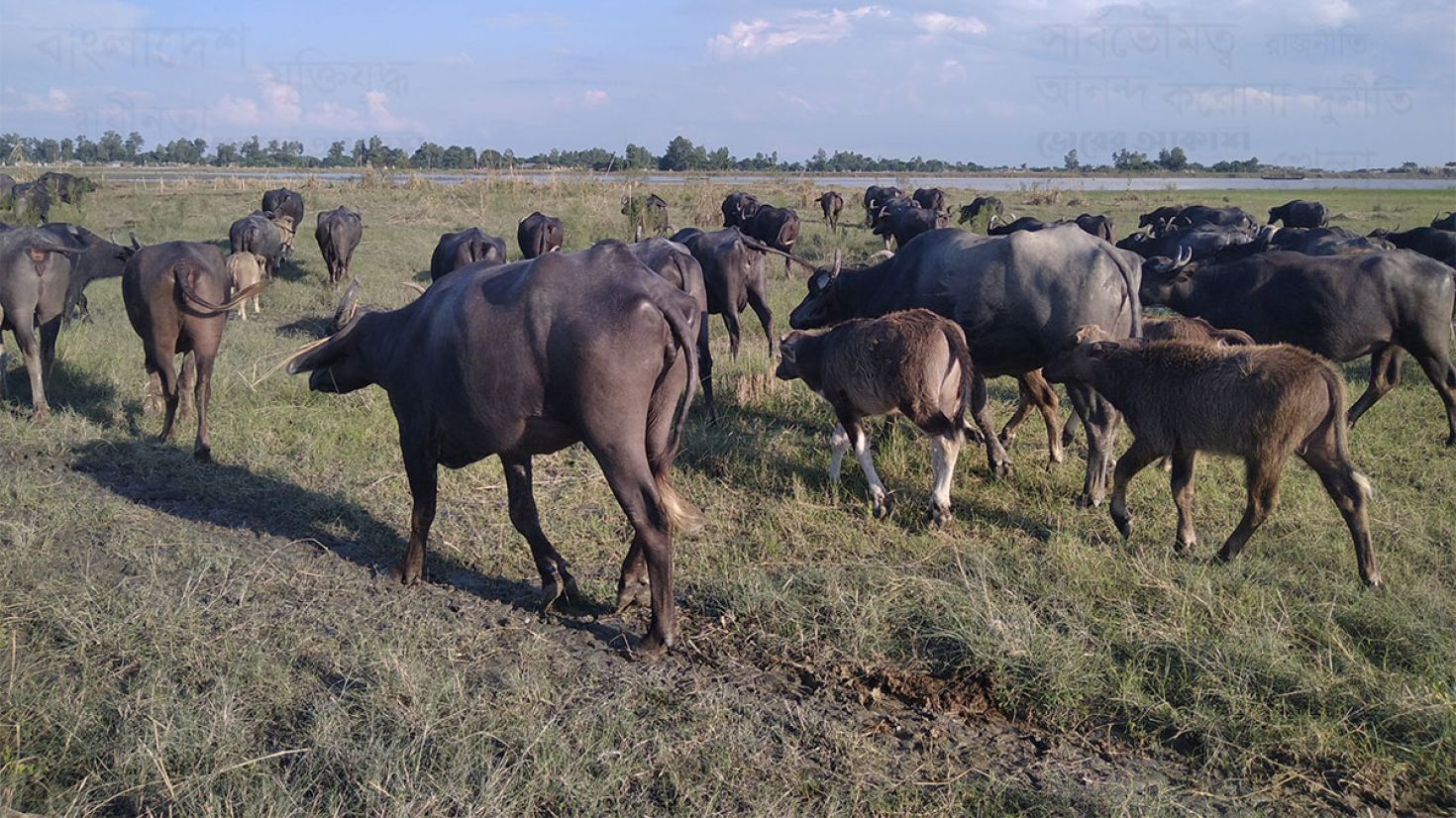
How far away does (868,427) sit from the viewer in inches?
365

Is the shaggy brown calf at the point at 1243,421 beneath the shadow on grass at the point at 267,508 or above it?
above

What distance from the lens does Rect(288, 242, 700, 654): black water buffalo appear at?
15.9 ft

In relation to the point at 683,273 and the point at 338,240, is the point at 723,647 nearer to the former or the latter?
the point at 683,273

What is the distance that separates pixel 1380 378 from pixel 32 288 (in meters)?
12.1

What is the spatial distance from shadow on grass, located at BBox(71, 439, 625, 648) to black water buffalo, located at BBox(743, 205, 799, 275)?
13549 millimetres

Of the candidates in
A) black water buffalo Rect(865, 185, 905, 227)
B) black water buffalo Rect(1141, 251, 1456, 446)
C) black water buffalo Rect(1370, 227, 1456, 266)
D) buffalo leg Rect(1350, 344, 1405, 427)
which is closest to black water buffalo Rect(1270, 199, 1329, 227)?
black water buffalo Rect(1370, 227, 1456, 266)

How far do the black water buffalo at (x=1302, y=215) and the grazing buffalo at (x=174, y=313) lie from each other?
25060mm

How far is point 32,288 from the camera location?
30.5 ft

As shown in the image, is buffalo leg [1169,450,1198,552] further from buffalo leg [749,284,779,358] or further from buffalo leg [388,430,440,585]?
buffalo leg [749,284,779,358]

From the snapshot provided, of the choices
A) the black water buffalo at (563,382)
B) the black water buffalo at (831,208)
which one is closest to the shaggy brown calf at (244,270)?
the black water buffalo at (563,382)

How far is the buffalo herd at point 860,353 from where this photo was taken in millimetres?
4965

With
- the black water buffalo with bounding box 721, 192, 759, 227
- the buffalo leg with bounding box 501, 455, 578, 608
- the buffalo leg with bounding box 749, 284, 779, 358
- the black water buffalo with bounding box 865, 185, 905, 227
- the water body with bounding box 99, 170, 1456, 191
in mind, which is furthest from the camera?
the water body with bounding box 99, 170, 1456, 191

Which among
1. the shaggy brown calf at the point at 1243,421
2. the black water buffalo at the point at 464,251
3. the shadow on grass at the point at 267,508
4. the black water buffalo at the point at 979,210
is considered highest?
the black water buffalo at the point at 979,210

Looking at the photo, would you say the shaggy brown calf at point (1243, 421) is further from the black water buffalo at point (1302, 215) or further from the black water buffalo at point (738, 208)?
the black water buffalo at point (1302, 215)
